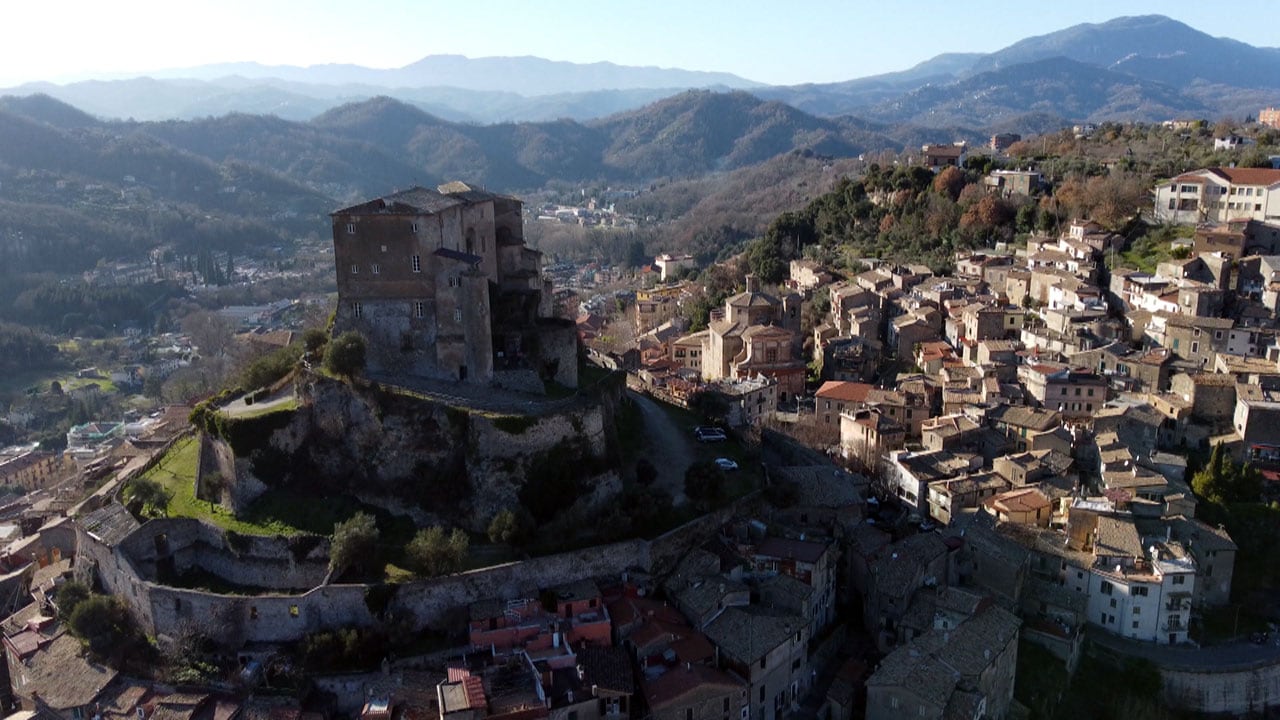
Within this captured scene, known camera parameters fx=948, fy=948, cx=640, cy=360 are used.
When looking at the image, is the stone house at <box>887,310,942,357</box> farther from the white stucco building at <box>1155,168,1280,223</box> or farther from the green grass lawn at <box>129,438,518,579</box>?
the green grass lawn at <box>129,438,518,579</box>

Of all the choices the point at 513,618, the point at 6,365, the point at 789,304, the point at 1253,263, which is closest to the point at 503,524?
the point at 513,618

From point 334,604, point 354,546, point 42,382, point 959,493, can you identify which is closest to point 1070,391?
point 959,493

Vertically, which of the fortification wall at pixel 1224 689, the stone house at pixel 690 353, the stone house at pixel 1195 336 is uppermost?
the stone house at pixel 1195 336

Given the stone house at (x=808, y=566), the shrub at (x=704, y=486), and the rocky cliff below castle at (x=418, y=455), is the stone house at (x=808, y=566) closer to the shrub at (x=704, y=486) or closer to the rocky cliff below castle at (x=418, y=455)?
the shrub at (x=704, y=486)

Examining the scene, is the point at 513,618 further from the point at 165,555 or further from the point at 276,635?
the point at 165,555

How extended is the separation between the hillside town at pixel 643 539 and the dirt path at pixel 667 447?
0.13 meters

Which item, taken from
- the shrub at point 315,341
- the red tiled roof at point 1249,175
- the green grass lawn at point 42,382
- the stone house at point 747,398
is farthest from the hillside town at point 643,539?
the green grass lawn at point 42,382

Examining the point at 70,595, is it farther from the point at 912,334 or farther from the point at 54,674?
the point at 912,334

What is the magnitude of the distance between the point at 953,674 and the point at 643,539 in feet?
27.7

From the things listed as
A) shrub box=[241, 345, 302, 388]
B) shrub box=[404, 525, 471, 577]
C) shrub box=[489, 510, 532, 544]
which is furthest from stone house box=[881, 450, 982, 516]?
shrub box=[241, 345, 302, 388]

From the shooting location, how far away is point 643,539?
25656 mm

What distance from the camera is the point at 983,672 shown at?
2186 cm

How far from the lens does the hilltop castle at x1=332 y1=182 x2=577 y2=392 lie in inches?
1095

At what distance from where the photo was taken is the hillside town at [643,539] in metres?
22.9
